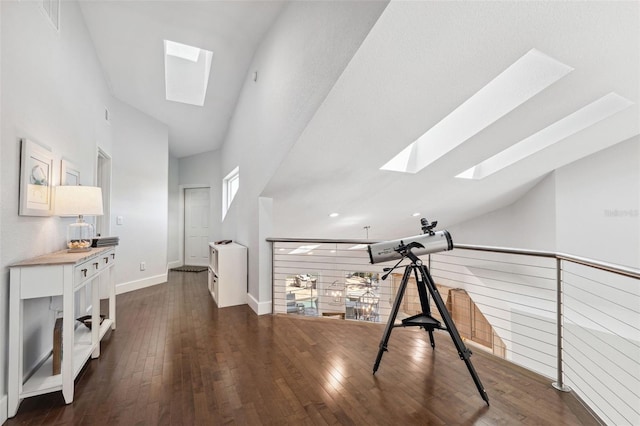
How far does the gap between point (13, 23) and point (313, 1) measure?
1.97m

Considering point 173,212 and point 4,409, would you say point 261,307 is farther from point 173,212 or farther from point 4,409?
point 173,212

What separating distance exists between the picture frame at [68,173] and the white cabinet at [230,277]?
167 centimetres

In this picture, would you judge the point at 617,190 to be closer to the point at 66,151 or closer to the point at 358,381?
the point at 358,381

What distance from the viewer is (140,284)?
14.9ft

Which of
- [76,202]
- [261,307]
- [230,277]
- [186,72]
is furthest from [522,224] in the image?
[76,202]


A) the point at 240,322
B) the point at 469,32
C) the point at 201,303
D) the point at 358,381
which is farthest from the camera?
the point at 201,303

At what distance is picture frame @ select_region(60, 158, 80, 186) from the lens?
2393 mm

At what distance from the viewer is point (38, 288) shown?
166 cm

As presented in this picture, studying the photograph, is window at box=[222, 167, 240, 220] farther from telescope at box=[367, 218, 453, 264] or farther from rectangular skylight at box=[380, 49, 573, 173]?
telescope at box=[367, 218, 453, 264]

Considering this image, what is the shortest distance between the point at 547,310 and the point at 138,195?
541 centimetres

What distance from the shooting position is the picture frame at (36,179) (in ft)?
5.83

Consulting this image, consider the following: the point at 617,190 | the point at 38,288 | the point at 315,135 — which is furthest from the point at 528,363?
the point at 38,288

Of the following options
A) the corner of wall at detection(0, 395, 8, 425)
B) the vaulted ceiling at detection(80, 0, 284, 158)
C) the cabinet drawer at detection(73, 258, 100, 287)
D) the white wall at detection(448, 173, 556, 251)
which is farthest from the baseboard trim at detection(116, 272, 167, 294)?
the white wall at detection(448, 173, 556, 251)

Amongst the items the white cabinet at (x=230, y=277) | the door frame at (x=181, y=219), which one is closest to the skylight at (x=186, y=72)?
the white cabinet at (x=230, y=277)
